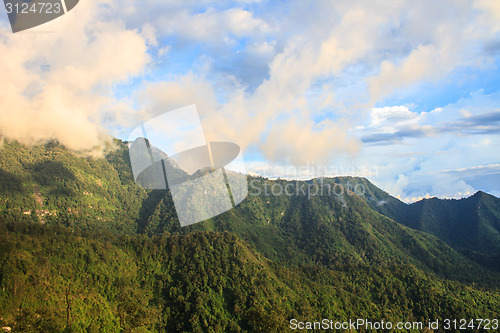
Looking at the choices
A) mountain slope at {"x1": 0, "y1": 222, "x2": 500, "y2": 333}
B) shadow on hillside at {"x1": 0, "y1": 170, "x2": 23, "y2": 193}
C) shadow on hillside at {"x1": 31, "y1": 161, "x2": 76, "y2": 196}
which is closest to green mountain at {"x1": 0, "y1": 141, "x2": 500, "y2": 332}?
mountain slope at {"x1": 0, "y1": 222, "x2": 500, "y2": 333}

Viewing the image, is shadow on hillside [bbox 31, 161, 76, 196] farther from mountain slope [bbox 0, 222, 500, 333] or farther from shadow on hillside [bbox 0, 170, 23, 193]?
mountain slope [bbox 0, 222, 500, 333]

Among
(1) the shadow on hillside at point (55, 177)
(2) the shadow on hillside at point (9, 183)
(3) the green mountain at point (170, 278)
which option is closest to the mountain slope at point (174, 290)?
(3) the green mountain at point (170, 278)

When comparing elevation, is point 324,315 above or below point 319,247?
above

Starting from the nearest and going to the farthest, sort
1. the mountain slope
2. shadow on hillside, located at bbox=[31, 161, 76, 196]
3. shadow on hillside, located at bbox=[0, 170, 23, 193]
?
the mountain slope, shadow on hillside, located at bbox=[0, 170, 23, 193], shadow on hillside, located at bbox=[31, 161, 76, 196]

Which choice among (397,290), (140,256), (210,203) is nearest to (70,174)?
(210,203)

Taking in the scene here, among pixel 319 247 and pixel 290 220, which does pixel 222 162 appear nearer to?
pixel 319 247

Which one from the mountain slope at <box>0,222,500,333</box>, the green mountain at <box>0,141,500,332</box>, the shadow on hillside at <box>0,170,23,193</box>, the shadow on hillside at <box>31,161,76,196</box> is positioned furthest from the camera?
the shadow on hillside at <box>31,161,76,196</box>

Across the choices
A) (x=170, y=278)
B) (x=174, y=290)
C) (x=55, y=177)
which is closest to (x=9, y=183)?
(x=55, y=177)

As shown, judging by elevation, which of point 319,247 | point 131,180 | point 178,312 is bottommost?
point 319,247
